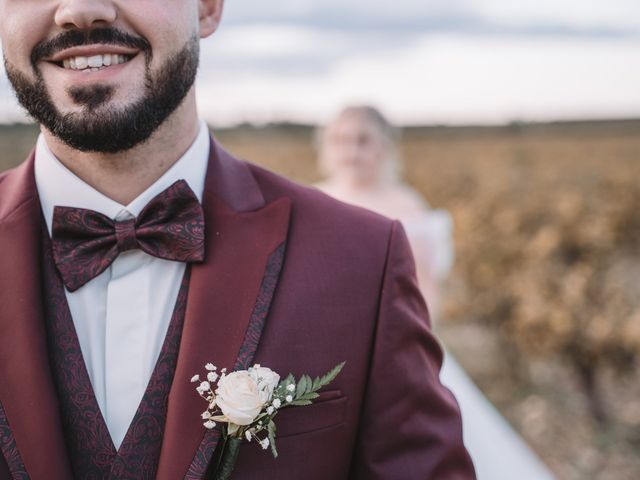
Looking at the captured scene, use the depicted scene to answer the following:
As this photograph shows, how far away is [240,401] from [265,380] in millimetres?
83

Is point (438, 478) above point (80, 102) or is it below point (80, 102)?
below

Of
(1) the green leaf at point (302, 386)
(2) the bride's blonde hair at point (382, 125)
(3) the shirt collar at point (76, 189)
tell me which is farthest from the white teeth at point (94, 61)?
(2) the bride's blonde hair at point (382, 125)

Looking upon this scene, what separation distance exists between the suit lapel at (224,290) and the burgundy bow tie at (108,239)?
0.22ft

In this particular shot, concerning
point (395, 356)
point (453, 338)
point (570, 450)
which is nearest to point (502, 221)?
point (453, 338)

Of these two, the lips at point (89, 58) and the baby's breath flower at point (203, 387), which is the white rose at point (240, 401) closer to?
the baby's breath flower at point (203, 387)

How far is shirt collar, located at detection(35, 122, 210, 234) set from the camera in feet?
5.90

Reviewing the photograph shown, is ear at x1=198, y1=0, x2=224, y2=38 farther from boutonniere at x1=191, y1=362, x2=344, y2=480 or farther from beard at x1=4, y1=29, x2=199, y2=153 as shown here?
boutonniere at x1=191, y1=362, x2=344, y2=480

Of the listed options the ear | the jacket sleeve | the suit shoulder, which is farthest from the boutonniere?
the ear

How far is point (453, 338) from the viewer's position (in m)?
9.27

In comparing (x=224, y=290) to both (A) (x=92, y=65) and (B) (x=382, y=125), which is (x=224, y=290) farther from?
(B) (x=382, y=125)

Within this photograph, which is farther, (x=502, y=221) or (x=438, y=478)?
(x=502, y=221)

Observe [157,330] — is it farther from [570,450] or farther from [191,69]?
[570,450]

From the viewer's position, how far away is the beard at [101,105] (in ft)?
5.41

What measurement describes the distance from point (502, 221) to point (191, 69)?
921 cm
